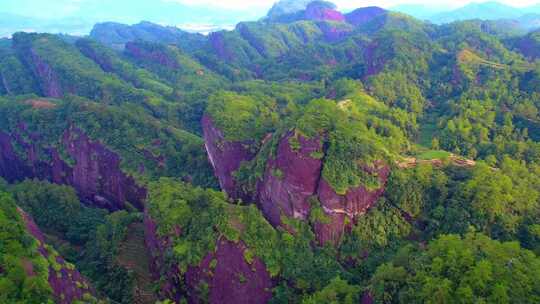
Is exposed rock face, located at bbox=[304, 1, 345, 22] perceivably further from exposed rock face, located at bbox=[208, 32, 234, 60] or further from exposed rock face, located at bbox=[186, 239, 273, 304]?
exposed rock face, located at bbox=[186, 239, 273, 304]

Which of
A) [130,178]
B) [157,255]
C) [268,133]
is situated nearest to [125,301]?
[157,255]

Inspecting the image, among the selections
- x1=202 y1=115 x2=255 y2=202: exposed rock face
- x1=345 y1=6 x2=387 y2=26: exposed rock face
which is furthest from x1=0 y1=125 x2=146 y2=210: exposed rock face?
x1=345 y1=6 x2=387 y2=26: exposed rock face

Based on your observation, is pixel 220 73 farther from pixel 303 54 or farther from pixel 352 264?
pixel 352 264

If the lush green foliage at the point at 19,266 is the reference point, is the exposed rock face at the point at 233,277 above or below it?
below

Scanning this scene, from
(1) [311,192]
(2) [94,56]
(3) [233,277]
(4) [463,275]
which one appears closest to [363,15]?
(2) [94,56]

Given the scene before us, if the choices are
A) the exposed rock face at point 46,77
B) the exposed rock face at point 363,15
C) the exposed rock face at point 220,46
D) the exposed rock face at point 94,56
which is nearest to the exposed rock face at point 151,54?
the exposed rock face at point 94,56

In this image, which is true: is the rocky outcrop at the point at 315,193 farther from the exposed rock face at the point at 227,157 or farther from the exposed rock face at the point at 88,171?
the exposed rock face at the point at 88,171

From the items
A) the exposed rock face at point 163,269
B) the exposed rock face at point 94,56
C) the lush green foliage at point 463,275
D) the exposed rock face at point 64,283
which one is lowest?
the exposed rock face at point 163,269
